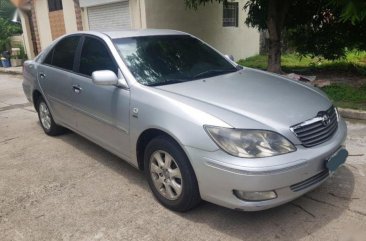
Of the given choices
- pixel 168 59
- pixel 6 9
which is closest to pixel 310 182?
pixel 168 59

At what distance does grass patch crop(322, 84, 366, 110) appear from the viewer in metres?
6.05

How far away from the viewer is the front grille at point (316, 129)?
2.95m

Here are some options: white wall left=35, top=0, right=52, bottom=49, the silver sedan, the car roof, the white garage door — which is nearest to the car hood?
the silver sedan

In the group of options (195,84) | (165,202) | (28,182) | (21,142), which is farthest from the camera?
(21,142)

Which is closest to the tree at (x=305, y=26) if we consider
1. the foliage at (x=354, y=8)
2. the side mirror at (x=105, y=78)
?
the foliage at (x=354, y=8)

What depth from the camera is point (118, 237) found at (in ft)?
10.0

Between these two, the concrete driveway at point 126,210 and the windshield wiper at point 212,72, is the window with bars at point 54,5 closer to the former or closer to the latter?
the concrete driveway at point 126,210

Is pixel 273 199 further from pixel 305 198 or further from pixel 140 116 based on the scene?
pixel 140 116

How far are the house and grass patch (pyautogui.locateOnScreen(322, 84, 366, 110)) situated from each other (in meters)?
4.40

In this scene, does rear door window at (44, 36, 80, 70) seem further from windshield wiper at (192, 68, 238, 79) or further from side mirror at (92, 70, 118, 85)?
windshield wiper at (192, 68, 238, 79)

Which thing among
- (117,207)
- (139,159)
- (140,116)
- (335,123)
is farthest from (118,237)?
(335,123)

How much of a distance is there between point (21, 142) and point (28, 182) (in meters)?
1.60

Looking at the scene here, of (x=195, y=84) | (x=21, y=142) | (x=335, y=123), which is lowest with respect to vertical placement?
(x=21, y=142)

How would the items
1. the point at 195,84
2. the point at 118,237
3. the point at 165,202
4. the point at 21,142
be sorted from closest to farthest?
the point at 118,237 < the point at 165,202 < the point at 195,84 < the point at 21,142
